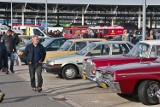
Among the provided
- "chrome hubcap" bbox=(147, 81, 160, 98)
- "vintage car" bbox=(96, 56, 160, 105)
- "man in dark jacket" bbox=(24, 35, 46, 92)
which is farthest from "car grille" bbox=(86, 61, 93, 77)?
"chrome hubcap" bbox=(147, 81, 160, 98)

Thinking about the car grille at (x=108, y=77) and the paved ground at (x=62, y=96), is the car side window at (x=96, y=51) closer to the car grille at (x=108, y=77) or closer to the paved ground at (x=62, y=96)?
→ the paved ground at (x=62, y=96)

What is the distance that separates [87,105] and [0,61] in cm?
276

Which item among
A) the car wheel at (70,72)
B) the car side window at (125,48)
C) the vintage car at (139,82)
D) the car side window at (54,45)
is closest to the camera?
the vintage car at (139,82)

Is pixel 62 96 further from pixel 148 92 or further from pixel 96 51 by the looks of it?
pixel 96 51

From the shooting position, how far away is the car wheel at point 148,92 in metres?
9.29

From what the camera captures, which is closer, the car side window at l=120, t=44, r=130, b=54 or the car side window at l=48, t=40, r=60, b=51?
the car side window at l=120, t=44, r=130, b=54

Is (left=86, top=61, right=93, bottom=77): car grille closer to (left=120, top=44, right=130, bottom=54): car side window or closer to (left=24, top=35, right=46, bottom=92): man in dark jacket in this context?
(left=24, top=35, right=46, bottom=92): man in dark jacket

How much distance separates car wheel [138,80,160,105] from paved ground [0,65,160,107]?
33 centimetres

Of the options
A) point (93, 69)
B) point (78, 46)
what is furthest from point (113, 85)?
point (78, 46)

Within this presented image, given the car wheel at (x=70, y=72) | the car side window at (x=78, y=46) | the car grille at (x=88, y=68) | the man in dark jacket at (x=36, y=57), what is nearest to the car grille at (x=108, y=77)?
the car grille at (x=88, y=68)

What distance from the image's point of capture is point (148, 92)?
933 cm

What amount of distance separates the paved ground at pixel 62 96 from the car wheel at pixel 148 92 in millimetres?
328

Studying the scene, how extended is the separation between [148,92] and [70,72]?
235 inches

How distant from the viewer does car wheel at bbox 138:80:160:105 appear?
30.5 ft
